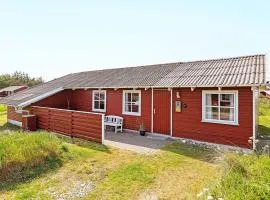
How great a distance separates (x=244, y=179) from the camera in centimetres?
570

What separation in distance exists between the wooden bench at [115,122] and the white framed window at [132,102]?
1.87 feet

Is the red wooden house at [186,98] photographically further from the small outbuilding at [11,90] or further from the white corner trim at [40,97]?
the small outbuilding at [11,90]

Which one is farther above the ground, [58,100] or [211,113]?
[58,100]

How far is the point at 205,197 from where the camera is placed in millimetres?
5445

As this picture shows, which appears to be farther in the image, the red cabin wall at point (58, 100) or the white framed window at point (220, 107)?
the red cabin wall at point (58, 100)

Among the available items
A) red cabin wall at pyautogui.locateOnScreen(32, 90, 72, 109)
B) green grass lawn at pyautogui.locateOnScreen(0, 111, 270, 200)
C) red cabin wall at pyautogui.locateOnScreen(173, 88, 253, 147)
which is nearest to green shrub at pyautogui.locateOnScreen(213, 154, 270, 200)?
green grass lawn at pyautogui.locateOnScreen(0, 111, 270, 200)

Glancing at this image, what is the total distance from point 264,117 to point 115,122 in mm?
13624

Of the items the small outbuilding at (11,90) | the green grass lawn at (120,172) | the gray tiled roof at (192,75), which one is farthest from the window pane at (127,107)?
the small outbuilding at (11,90)

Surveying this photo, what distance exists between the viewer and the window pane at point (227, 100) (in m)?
10.9

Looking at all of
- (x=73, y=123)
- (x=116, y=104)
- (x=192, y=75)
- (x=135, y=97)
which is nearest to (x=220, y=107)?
(x=192, y=75)

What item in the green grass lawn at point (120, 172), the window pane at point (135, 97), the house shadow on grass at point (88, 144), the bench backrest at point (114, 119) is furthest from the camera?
the bench backrest at point (114, 119)

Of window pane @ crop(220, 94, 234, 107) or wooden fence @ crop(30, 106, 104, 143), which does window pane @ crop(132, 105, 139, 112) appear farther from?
window pane @ crop(220, 94, 234, 107)

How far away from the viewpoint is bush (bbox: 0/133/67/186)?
804 centimetres

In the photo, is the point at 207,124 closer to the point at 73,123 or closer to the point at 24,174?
the point at 73,123
